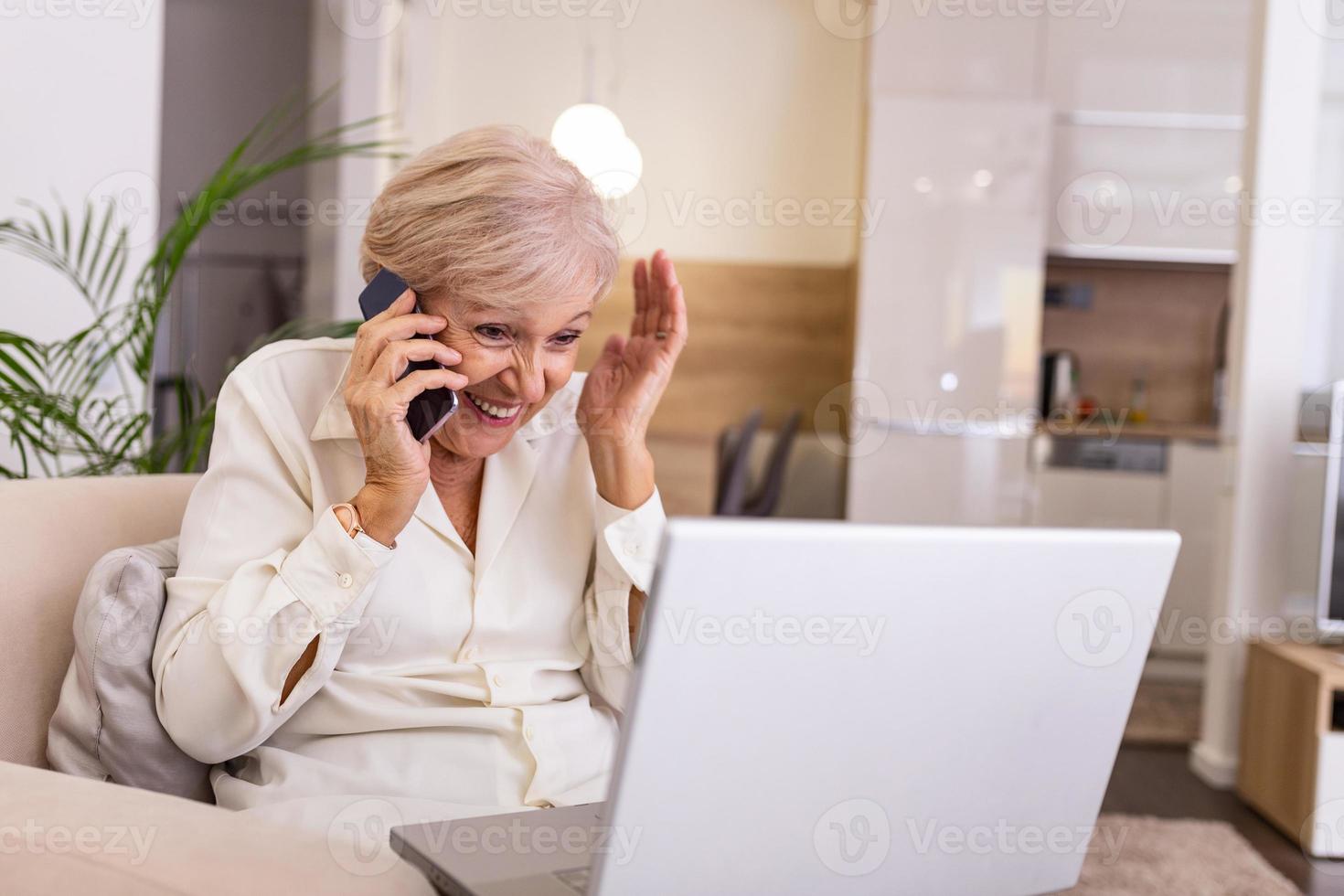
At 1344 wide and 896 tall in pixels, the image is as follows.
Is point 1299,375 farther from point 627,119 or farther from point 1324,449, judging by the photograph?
point 627,119

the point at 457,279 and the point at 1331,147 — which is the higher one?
the point at 1331,147

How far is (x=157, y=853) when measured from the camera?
81 cm

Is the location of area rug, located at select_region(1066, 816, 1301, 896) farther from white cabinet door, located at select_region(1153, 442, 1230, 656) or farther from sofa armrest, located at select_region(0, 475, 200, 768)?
white cabinet door, located at select_region(1153, 442, 1230, 656)

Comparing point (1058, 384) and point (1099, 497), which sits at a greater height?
point (1058, 384)

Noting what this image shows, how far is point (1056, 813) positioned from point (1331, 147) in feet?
11.1

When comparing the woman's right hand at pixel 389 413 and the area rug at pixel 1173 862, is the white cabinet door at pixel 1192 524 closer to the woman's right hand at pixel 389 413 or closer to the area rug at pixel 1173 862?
the area rug at pixel 1173 862

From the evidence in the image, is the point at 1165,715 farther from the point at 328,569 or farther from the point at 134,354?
the point at 328,569

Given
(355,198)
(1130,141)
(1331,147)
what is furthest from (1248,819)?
(355,198)

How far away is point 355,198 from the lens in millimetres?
4730

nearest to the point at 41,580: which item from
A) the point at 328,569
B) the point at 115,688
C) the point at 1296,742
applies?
the point at 115,688

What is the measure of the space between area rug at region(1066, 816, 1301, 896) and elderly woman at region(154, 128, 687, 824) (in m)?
1.49

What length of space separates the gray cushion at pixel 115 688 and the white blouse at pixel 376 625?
3 centimetres

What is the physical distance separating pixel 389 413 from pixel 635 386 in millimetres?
378

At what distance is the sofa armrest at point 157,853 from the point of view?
2.59 ft
